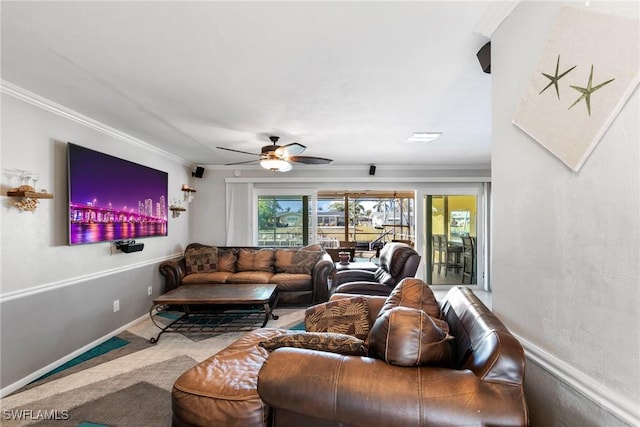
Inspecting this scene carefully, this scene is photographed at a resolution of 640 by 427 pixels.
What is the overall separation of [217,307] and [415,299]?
127 inches

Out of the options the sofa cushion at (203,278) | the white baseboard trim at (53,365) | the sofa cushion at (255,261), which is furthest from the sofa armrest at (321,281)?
the white baseboard trim at (53,365)

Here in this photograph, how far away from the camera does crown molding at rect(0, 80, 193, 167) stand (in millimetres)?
2316

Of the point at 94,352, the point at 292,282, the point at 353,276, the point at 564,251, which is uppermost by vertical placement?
the point at 564,251

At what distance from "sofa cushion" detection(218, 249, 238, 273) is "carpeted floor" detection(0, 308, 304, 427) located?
1.65m

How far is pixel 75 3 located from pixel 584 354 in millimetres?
2594

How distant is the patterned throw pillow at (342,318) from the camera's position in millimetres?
Answer: 2066

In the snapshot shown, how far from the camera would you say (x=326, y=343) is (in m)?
1.37

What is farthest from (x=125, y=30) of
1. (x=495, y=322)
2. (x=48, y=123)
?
(x=495, y=322)

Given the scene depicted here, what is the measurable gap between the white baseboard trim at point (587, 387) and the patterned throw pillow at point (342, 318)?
103cm

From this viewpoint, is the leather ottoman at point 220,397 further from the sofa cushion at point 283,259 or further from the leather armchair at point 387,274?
the sofa cushion at point 283,259

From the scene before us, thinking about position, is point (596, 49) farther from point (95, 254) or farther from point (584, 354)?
point (95, 254)

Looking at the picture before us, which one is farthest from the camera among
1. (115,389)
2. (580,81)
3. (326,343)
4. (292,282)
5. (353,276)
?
(292,282)

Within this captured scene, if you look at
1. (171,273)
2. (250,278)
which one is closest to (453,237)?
(250,278)

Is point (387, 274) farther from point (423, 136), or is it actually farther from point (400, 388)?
point (400, 388)
